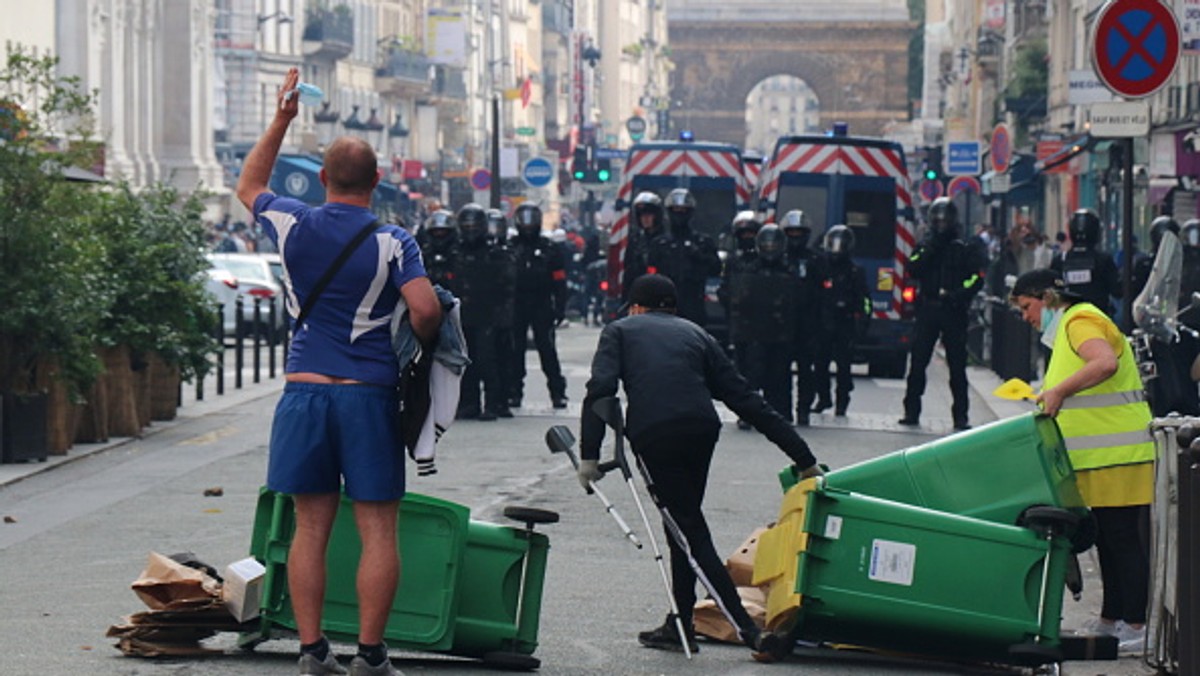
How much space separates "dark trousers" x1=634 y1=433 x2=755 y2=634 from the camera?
33.1 feet

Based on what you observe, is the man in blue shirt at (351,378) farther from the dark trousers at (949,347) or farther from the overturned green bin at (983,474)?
the dark trousers at (949,347)

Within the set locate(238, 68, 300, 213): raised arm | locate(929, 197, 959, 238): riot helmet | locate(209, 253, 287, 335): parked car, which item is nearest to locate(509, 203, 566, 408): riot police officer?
locate(929, 197, 959, 238): riot helmet

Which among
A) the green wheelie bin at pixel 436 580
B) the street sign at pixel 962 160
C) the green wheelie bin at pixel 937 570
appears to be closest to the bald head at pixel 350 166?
the green wheelie bin at pixel 436 580

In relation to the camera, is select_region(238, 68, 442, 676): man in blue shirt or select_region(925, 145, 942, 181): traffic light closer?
select_region(238, 68, 442, 676): man in blue shirt

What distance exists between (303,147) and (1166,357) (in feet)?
170

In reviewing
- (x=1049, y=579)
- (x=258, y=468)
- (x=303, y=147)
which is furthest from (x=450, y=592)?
(x=303, y=147)

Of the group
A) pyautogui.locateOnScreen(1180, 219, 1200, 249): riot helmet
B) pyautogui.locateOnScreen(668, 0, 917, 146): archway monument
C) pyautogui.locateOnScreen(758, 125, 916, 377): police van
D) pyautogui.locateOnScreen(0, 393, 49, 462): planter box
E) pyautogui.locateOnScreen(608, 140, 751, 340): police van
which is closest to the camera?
pyautogui.locateOnScreen(0, 393, 49, 462): planter box

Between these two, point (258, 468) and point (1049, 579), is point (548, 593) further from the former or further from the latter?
point (258, 468)

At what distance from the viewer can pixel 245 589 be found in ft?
30.5

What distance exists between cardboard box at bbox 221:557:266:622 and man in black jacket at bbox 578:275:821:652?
1.31 m

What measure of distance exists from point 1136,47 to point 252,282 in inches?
879

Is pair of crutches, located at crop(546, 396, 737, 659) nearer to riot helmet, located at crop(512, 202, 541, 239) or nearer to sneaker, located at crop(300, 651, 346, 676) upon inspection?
sneaker, located at crop(300, 651, 346, 676)

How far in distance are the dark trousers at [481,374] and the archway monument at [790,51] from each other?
11761cm

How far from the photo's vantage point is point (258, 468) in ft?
58.3
